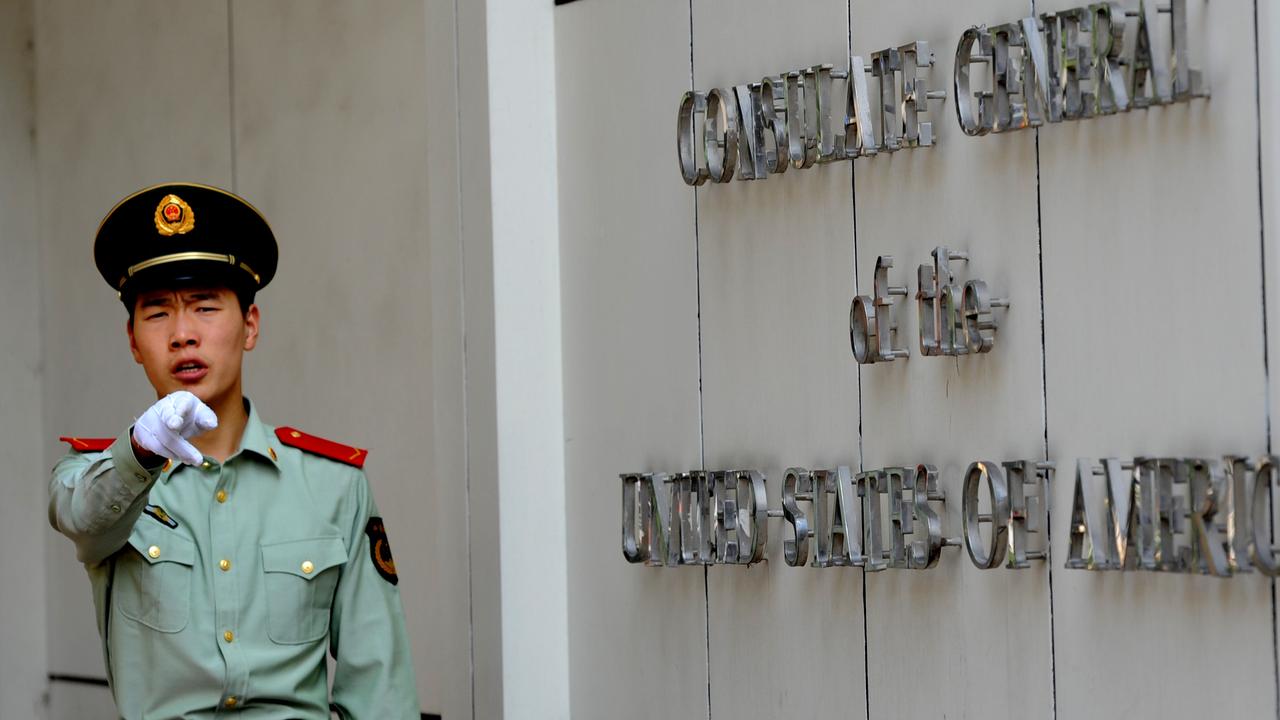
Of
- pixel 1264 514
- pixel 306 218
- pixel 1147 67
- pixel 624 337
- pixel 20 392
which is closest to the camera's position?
pixel 1264 514

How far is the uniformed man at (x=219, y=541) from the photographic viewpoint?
2.56 m

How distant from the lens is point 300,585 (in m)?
2.65

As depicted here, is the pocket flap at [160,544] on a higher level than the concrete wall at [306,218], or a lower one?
lower

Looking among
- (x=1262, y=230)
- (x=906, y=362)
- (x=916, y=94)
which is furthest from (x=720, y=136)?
(x=1262, y=230)

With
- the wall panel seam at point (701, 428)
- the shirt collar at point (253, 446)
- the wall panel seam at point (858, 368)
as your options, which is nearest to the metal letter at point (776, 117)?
the wall panel seam at point (858, 368)

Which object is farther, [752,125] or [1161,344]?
[752,125]

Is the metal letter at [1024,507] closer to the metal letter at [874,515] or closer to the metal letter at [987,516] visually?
the metal letter at [987,516]

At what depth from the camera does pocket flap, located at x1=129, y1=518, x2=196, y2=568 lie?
256 centimetres

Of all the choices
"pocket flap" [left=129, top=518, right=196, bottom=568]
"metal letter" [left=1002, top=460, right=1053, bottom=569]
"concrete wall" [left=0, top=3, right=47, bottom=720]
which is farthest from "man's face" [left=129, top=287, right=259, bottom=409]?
"concrete wall" [left=0, top=3, right=47, bottom=720]

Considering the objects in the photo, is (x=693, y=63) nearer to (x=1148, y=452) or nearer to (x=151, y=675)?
(x=1148, y=452)

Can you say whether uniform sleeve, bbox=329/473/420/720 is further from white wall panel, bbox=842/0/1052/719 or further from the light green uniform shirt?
white wall panel, bbox=842/0/1052/719

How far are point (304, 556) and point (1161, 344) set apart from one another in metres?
1.36

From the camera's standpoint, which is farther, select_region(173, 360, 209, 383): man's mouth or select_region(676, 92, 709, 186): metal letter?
select_region(676, 92, 709, 186): metal letter

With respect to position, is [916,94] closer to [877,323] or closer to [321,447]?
[877,323]
